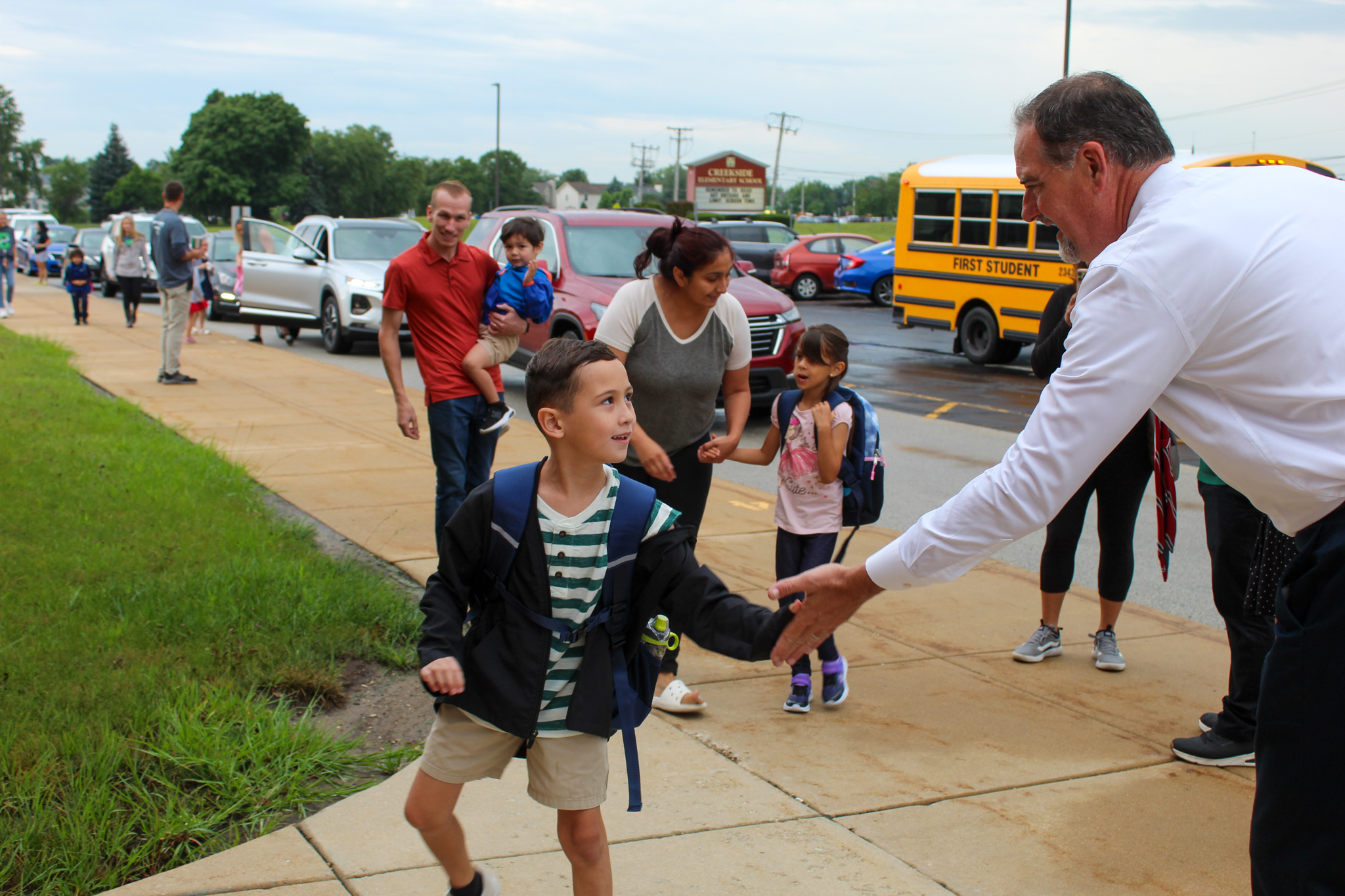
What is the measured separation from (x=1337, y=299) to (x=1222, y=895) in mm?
1881

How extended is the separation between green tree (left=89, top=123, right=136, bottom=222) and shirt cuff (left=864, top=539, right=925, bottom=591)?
443 feet

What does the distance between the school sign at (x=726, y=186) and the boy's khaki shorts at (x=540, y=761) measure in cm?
6162

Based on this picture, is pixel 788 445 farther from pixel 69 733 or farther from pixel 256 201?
pixel 256 201

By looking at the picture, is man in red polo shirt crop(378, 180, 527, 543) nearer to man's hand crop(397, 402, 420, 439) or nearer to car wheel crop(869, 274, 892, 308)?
man's hand crop(397, 402, 420, 439)

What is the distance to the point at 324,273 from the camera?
17328 mm

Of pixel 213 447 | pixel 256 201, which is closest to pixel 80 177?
pixel 256 201

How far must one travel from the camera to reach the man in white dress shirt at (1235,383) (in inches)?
74.0

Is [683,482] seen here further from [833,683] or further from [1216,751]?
[1216,751]

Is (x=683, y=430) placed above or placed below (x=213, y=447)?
above

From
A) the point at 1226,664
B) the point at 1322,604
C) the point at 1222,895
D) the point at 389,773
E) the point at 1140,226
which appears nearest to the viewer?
the point at 1322,604

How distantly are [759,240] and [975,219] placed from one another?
571 inches

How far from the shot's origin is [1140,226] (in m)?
2.07

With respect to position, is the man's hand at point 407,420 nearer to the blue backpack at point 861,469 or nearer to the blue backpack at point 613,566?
the blue backpack at point 861,469

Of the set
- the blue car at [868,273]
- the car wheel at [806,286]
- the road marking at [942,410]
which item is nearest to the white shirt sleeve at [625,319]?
the road marking at [942,410]
